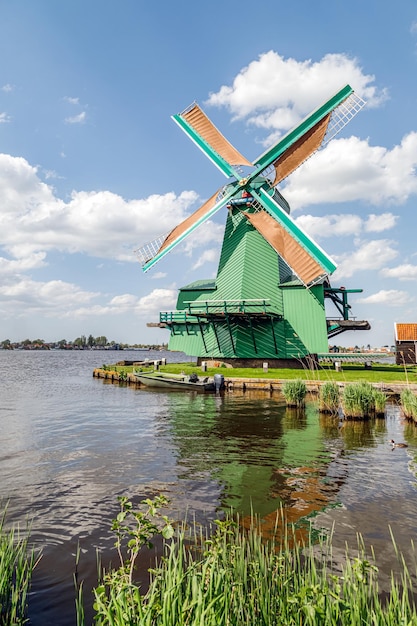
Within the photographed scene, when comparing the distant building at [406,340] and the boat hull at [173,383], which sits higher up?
the distant building at [406,340]

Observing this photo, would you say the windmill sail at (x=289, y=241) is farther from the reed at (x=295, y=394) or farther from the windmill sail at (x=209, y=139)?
the reed at (x=295, y=394)

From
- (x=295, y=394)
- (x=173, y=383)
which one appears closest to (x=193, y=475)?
(x=295, y=394)

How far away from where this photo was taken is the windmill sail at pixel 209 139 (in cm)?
3478

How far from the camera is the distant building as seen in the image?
4103 centimetres

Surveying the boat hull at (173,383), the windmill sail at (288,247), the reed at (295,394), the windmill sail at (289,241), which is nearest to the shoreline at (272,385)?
the boat hull at (173,383)

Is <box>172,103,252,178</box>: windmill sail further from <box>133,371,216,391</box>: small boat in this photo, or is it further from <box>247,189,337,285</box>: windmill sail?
<box>133,371,216,391</box>: small boat

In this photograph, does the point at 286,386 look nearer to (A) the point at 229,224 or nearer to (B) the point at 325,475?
(B) the point at 325,475

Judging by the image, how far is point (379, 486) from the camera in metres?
9.24

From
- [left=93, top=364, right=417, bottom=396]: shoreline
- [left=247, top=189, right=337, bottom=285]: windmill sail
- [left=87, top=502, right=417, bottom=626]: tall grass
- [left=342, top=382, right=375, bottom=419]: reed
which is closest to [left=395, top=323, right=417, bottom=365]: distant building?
[left=247, top=189, right=337, bottom=285]: windmill sail

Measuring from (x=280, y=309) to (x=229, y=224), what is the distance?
8.44 meters

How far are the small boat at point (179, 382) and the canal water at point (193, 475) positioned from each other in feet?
22.7

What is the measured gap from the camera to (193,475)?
32.4ft

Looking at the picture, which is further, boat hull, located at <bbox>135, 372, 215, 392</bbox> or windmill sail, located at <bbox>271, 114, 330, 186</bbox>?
windmill sail, located at <bbox>271, 114, 330, 186</bbox>

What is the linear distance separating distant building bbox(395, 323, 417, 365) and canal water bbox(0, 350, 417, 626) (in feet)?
82.2
